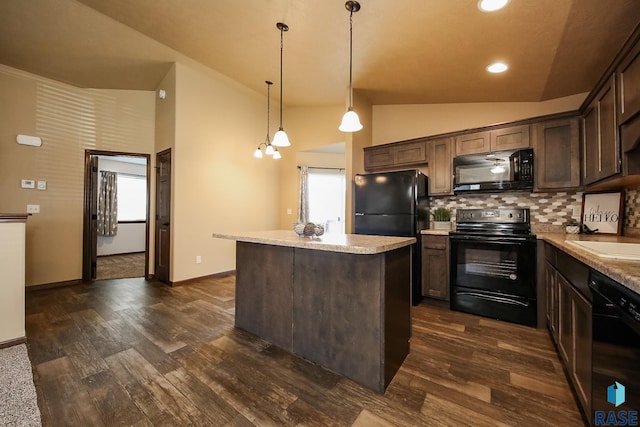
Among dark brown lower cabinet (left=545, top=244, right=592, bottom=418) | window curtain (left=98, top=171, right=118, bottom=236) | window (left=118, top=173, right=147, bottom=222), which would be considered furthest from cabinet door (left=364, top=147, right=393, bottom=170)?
window curtain (left=98, top=171, right=118, bottom=236)

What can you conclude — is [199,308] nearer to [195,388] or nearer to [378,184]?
[195,388]

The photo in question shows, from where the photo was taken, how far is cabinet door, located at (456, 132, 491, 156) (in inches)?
125

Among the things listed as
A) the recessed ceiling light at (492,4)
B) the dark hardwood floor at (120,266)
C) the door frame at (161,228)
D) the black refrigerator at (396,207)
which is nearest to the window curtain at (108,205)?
the dark hardwood floor at (120,266)

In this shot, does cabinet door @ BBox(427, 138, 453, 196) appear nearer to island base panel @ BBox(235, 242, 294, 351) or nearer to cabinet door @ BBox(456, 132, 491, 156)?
cabinet door @ BBox(456, 132, 491, 156)

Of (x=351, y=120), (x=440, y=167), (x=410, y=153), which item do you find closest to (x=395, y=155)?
(x=410, y=153)

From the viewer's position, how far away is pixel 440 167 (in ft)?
11.5

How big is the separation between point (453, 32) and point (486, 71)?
0.79m

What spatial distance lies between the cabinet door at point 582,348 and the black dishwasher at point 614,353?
0.30ft

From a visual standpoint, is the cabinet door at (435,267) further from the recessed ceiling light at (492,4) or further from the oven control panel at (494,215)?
the recessed ceiling light at (492,4)

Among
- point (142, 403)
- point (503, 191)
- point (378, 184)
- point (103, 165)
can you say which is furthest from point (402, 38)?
point (103, 165)

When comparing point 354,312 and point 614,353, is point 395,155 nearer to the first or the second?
point 354,312

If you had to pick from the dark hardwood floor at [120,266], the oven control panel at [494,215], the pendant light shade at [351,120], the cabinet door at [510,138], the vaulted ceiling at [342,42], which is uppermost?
the vaulted ceiling at [342,42]

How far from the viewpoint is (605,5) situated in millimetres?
1727

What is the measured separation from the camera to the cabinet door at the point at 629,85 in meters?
1.54
